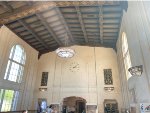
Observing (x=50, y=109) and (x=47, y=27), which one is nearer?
(x=47, y=27)

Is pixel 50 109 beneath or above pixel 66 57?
Answer: beneath

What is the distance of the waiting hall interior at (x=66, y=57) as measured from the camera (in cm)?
686

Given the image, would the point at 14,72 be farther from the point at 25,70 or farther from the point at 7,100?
the point at 7,100

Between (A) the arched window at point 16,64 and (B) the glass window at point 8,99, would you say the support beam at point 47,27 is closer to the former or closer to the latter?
(A) the arched window at point 16,64

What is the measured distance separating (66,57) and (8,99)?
14.5ft

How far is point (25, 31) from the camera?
8.99m

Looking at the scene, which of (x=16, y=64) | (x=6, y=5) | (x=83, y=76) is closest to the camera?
(x=6, y=5)

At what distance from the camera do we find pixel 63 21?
8.78 metres

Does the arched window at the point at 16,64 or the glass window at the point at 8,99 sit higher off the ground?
the arched window at the point at 16,64

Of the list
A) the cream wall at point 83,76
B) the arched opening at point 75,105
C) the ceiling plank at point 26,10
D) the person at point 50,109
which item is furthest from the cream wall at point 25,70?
the arched opening at point 75,105

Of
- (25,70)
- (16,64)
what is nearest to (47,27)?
(16,64)

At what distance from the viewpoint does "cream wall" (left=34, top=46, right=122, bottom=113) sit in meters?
10.2

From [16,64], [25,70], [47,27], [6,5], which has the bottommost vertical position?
[25,70]

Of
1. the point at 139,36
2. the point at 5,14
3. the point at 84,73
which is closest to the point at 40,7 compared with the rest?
the point at 5,14
